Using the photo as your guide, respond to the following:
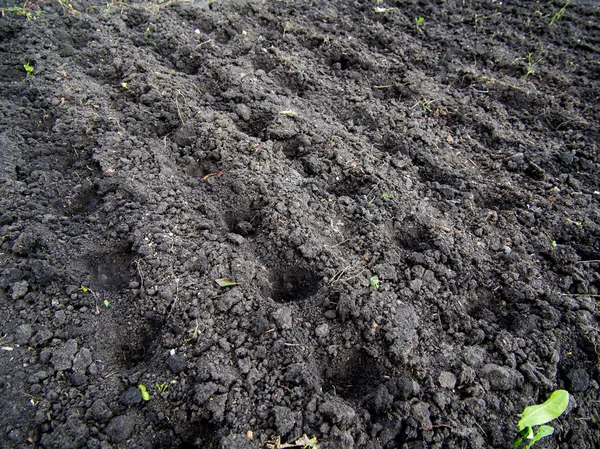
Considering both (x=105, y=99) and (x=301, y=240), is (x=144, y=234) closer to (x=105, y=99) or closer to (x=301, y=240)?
(x=301, y=240)

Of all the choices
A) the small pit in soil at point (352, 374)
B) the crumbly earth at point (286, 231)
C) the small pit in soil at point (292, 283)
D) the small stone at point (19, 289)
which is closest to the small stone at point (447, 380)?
the crumbly earth at point (286, 231)

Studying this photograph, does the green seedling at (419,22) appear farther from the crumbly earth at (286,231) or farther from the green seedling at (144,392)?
the green seedling at (144,392)

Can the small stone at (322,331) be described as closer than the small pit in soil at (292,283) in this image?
Yes

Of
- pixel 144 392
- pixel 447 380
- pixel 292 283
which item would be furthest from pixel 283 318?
pixel 447 380

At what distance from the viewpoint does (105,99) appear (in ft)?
9.27

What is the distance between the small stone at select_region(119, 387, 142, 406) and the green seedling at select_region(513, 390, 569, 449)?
1.60 meters

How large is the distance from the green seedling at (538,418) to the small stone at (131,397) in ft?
5.25

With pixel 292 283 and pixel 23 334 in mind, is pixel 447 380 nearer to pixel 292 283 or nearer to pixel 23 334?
pixel 292 283

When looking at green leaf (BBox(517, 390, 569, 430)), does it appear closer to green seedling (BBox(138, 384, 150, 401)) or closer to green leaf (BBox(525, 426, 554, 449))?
green leaf (BBox(525, 426, 554, 449))

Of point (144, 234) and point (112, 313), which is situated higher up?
point (144, 234)

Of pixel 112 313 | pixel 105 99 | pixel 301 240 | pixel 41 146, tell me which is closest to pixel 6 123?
pixel 41 146

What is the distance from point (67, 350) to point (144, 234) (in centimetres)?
65

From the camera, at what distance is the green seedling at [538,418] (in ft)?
5.75

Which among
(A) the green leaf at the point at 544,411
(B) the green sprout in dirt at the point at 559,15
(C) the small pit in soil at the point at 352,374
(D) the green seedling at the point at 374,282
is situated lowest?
(C) the small pit in soil at the point at 352,374
